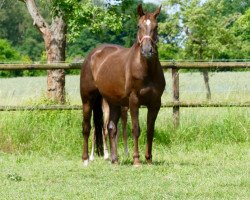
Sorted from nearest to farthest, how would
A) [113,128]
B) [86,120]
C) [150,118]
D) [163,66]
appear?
1. [150,118]
2. [113,128]
3. [86,120]
4. [163,66]

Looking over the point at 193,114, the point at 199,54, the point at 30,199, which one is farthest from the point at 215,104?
the point at 199,54

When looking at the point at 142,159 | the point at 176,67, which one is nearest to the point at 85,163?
the point at 142,159

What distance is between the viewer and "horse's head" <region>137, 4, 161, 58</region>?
29.5 ft

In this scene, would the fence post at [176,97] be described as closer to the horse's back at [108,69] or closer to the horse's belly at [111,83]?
the horse's back at [108,69]

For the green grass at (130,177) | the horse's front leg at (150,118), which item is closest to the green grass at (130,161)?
the green grass at (130,177)

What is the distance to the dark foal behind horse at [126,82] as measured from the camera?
30.7 ft

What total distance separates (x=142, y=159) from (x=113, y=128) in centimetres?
64

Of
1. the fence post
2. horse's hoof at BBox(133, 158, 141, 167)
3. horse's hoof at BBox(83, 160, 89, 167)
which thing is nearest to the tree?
the fence post

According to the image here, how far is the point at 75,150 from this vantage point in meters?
11.6

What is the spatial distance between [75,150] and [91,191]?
4.35 meters

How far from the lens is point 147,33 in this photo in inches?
361

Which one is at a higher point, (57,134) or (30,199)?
(30,199)

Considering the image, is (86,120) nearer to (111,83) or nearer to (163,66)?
(111,83)

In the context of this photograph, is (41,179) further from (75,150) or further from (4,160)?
(75,150)
